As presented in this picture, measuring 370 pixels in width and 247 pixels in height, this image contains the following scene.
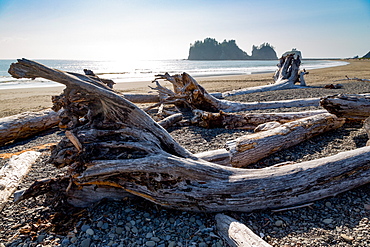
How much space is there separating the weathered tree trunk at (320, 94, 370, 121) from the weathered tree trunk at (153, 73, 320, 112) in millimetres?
3292

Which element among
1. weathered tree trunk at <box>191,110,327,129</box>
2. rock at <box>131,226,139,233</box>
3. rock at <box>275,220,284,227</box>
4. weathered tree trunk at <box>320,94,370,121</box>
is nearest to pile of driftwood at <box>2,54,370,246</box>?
rock at <box>275,220,284,227</box>

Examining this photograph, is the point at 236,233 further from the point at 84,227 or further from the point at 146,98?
the point at 146,98

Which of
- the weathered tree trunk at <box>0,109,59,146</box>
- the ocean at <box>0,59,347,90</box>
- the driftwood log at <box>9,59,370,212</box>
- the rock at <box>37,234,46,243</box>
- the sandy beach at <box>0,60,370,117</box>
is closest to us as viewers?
the rock at <box>37,234,46,243</box>

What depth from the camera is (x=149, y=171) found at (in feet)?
9.61

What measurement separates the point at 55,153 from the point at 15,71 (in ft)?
3.44

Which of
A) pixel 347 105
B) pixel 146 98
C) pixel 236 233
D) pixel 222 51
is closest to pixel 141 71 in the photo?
pixel 146 98

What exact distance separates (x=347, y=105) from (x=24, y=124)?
8.02 metres

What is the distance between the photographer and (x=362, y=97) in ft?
17.5

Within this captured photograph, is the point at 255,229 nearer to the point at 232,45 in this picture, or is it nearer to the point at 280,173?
the point at 280,173

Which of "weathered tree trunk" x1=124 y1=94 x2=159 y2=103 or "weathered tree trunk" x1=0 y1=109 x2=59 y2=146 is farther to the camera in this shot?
"weathered tree trunk" x1=124 y1=94 x2=159 y2=103

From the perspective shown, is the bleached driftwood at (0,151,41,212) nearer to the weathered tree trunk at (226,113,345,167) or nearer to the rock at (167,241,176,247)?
the rock at (167,241,176,247)

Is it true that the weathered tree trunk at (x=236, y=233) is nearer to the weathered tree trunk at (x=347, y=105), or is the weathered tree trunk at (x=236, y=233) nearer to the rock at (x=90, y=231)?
the rock at (x=90, y=231)

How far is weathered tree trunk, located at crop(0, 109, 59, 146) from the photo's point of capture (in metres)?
6.24

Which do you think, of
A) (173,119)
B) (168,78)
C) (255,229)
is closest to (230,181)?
(255,229)
